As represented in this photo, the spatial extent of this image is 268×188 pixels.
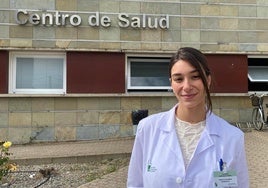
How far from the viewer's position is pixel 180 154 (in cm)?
184

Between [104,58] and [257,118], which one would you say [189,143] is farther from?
[257,118]

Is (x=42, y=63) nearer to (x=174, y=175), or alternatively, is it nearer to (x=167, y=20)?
(x=167, y=20)

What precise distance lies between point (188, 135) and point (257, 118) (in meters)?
10.3

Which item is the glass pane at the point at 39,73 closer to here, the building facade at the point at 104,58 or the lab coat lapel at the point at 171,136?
the building facade at the point at 104,58

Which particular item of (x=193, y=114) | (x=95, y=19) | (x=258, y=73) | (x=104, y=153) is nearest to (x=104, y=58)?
(x=95, y=19)

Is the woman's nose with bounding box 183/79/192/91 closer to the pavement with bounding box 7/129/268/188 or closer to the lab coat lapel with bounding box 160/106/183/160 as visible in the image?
the lab coat lapel with bounding box 160/106/183/160

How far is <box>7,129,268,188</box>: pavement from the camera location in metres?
6.53

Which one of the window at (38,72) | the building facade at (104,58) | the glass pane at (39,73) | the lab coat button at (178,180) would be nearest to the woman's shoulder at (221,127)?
the lab coat button at (178,180)

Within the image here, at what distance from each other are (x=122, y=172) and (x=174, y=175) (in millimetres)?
5501

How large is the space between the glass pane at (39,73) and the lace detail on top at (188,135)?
965 centimetres

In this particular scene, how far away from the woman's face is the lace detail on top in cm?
10

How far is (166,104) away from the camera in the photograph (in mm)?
11633

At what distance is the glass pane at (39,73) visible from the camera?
11234 mm

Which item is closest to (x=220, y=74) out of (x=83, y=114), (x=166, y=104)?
(x=166, y=104)
